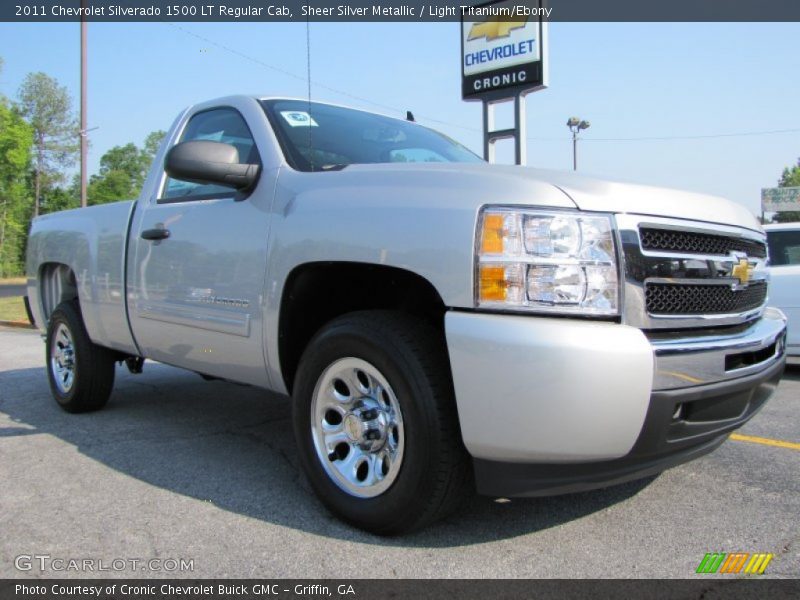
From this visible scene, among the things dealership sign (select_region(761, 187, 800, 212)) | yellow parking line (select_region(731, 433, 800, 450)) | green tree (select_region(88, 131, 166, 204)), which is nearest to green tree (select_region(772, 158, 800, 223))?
dealership sign (select_region(761, 187, 800, 212))

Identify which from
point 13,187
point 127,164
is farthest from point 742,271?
point 127,164

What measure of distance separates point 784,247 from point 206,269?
5.86 m

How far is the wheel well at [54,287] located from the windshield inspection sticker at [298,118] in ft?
8.16

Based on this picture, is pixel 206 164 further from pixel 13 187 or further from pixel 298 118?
pixel 13 187

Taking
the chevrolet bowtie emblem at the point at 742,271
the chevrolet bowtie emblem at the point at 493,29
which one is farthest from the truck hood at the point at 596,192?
the chevrolet bowtie emblem at the point at 493,29

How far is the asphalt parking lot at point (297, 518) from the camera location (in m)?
2.37

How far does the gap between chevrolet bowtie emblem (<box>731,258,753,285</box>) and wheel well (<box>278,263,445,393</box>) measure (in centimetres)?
116

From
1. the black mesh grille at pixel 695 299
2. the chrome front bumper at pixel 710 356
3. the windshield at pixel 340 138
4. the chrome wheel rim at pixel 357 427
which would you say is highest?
the windshield at pixel 340 138

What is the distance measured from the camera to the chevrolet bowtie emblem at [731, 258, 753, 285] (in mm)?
2576

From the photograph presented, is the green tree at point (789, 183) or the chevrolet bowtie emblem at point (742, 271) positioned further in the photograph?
the green tree at point (789, 183)

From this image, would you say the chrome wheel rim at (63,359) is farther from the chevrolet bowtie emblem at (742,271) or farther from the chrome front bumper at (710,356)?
the chevrolet bowtie emblem at (742,271)

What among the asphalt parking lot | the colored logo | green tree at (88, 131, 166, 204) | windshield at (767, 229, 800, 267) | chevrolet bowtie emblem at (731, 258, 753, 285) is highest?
green tree at (88, 131, 166, 204)

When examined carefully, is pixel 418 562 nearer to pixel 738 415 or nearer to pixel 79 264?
pixel 738 415

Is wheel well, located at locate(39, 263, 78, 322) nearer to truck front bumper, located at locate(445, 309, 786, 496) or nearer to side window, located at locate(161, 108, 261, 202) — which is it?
side window, located at locate(161, 108, 261, 202)
